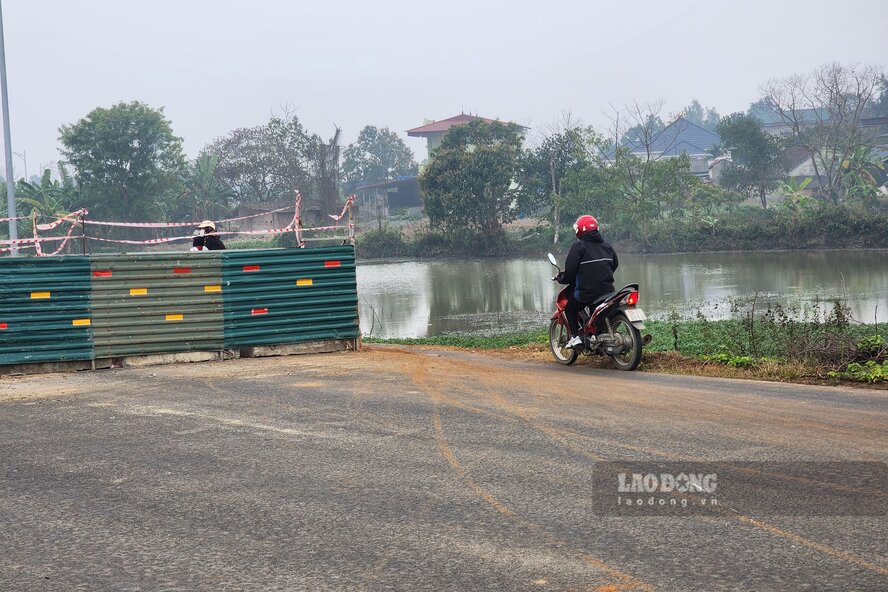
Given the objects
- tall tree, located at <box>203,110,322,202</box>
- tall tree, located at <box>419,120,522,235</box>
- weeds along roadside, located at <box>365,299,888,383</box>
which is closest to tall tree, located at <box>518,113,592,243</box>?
tall tree, located at <box>419,120,522,235</box>

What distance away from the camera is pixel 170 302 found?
14.5 metres

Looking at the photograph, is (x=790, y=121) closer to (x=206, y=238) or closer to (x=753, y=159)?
(x=753, y=159)

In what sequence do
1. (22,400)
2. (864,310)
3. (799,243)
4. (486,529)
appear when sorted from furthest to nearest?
(799,243), (864,310), (22,400), (486,529)

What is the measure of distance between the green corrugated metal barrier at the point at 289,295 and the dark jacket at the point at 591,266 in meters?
4.09

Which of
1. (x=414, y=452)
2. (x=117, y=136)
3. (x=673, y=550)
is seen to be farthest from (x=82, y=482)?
(x=117, y=136)

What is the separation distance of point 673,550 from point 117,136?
69.3 metres

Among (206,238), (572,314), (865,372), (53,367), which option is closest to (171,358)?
(53,367)

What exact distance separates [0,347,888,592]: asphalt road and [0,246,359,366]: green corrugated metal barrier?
2415 mm

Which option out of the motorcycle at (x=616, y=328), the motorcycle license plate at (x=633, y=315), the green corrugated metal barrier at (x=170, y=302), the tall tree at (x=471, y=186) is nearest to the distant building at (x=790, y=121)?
the tall tree at (x=471, y=186)

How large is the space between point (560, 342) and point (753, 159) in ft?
204

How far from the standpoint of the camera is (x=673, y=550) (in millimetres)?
5160

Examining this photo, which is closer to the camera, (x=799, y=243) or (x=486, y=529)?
(x=486, y=529)

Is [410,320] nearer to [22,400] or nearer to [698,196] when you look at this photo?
[22,400]

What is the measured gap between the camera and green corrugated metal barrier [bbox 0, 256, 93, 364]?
13.5 metres
